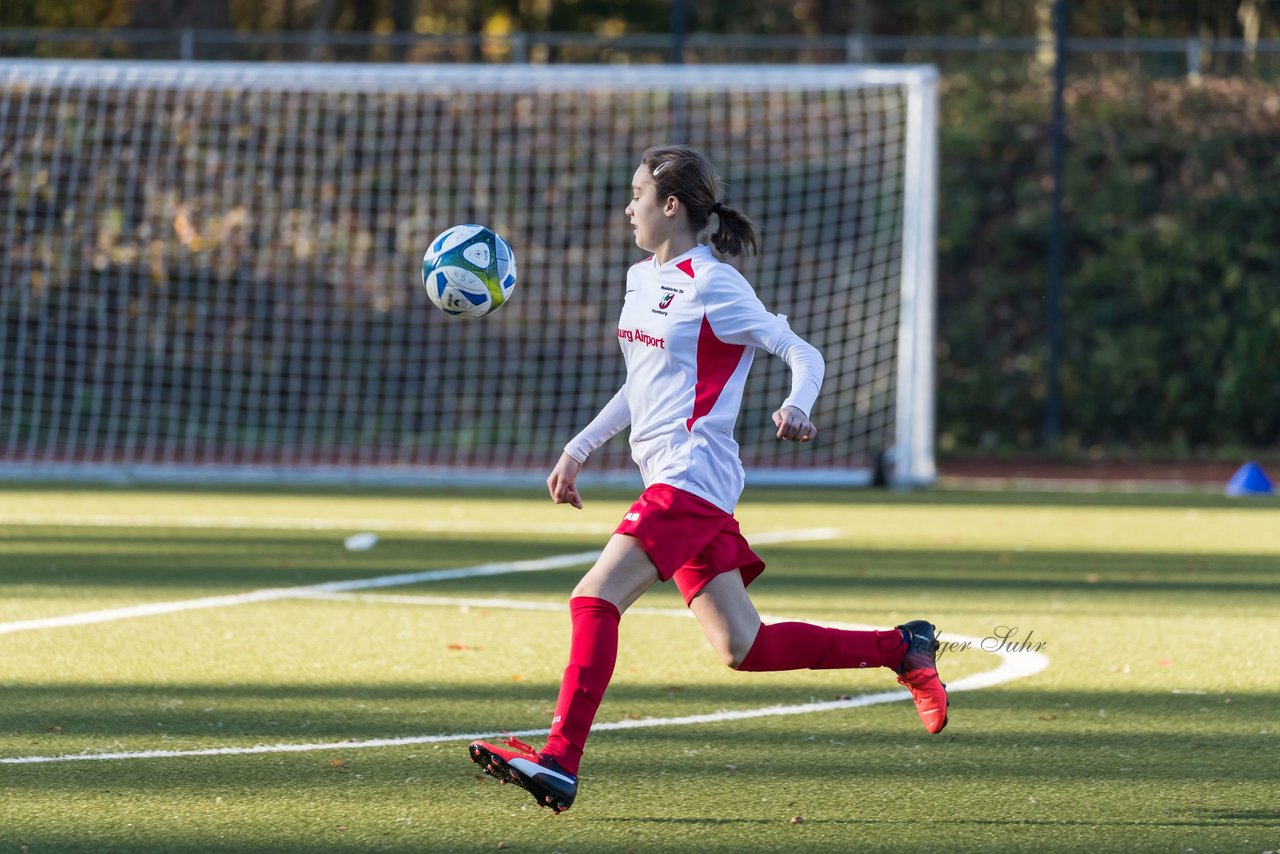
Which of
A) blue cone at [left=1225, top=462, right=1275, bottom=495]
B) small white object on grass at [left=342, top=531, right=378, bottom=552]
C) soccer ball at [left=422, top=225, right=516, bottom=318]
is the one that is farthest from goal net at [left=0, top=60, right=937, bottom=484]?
soccer ball at [left=422, top=225, right=516, bottom=318]

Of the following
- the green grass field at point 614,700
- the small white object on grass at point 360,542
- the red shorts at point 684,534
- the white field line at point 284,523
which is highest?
the red shorts at point 684,534

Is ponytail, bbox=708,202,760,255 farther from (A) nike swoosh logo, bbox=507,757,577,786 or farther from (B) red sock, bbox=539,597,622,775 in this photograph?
(A) nike swoosh logo, bbox=507,757,577,786

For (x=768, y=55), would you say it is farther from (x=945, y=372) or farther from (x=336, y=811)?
(x=336, y=811)

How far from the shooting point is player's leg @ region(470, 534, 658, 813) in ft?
12.8

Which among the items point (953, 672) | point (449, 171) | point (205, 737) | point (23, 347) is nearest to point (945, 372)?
point (449, 171)

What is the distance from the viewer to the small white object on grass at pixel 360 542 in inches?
364

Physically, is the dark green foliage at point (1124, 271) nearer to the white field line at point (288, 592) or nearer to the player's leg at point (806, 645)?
the white field line at point (288, 592)

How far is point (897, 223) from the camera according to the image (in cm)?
1554

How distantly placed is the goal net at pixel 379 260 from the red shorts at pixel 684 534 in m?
10.6

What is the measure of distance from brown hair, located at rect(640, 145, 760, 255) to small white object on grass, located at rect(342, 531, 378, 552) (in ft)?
16.6

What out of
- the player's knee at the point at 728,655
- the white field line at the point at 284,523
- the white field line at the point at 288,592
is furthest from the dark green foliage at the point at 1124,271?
the player's knee at the point at 728,655

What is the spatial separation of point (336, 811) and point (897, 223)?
40.0 feet

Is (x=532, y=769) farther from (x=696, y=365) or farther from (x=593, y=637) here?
(x=696, y=365)

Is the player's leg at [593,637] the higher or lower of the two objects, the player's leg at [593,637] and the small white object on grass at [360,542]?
the higher
